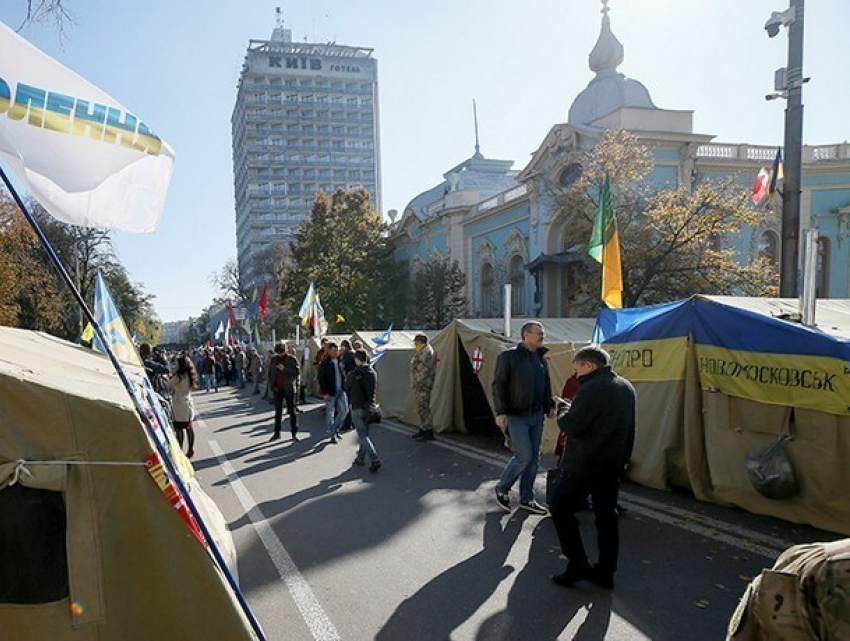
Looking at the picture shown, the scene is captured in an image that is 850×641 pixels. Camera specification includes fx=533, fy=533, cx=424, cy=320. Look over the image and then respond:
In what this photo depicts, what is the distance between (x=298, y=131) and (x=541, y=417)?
4349 inches

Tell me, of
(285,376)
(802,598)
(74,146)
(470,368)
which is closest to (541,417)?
(802,598)

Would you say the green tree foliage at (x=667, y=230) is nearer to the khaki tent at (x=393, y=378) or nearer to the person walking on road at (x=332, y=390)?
the khaki tent at (x=393, y=378)

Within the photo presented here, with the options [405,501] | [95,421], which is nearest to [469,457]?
[405,501]

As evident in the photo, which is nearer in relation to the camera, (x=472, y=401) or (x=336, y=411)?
(x=336, y=411)

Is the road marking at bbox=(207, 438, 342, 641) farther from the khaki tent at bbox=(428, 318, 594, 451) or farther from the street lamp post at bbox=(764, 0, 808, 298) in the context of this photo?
the street lamp post at bbox=(764, 0, 808, 298)

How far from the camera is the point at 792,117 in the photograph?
8.56 metres

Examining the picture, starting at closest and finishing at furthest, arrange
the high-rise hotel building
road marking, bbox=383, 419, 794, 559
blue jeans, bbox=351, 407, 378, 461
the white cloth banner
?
the white cloth banner
road marking, bbox=383, 419, 794, 559
blue jeans, bbox=351, 407, 378, 461
the high-rise hotel building

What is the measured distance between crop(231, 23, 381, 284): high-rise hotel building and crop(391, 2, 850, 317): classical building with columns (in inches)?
2939

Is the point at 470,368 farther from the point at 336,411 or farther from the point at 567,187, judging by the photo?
the point at 567,187

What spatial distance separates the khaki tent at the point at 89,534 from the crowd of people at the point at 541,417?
2.61m

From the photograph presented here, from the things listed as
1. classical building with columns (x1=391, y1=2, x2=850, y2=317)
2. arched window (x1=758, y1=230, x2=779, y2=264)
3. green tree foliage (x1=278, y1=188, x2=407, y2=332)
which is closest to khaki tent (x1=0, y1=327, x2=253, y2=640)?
classical building with columns (x1=391, y1=2, x2=850, y2=317)

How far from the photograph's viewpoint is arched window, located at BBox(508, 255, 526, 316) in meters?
29.3

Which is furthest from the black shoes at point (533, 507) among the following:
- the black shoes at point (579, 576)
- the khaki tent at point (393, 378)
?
the khaki tent at point (393, 378)

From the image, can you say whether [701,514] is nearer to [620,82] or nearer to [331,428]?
[331,428]
